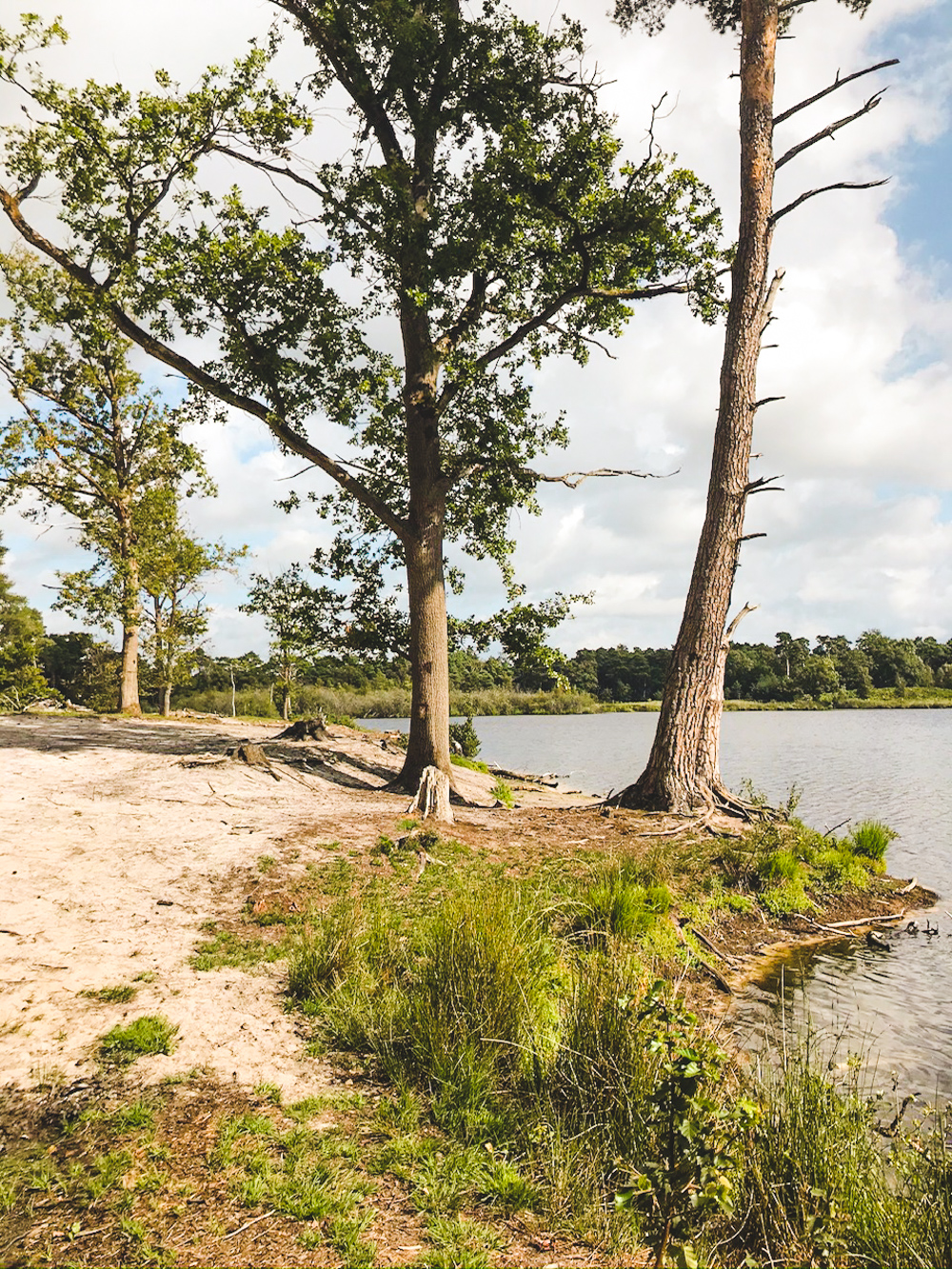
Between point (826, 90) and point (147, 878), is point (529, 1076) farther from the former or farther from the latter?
point (826, 90)

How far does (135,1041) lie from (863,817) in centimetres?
1504

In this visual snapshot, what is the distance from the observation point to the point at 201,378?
11.8 meters

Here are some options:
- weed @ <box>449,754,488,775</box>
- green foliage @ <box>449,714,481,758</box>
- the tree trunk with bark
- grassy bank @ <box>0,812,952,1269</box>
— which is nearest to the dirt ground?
grassy bank @ <box>0,812,952,1269</box>

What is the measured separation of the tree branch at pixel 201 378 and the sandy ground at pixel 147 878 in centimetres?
484

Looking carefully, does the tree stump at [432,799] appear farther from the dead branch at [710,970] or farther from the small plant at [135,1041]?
the small plant at [135,1041]

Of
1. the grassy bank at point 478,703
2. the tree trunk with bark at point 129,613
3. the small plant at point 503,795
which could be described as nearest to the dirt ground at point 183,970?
the small plant at point 503,795

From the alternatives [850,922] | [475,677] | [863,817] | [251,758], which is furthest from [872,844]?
[475,677]

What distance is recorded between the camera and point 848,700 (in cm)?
7369

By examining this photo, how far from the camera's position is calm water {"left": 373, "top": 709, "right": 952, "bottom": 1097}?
617 cm

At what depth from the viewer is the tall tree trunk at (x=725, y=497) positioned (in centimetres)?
1190

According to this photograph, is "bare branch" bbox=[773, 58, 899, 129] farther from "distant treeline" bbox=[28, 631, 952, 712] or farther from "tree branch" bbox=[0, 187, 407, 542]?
"distant treeline" bbox=[28, 631, 952, 712]

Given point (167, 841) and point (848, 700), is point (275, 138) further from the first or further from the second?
point (848, 700)

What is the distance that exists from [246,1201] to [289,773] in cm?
983

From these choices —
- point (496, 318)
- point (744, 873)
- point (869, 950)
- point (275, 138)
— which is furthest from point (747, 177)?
point (869, 950)
